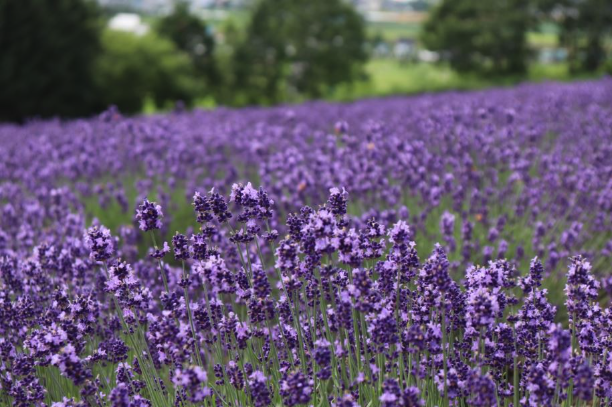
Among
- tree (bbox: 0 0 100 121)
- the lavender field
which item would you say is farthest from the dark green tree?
the lavender field

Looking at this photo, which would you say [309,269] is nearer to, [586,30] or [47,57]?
[47,57]

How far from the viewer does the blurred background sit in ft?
52.1

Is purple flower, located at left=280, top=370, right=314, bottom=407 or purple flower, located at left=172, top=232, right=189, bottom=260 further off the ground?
purple flower, located at left=172, top=232, right=189, bottom=260

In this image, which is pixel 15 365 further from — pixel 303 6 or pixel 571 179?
pixel 303 6

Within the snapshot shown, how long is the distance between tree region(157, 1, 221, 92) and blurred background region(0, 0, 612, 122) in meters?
0.04

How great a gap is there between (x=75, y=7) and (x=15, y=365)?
15.6 m

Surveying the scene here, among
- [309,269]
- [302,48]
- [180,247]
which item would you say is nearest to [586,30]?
[302,48]

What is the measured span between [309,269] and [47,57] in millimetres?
15315

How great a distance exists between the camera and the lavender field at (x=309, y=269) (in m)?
2.36

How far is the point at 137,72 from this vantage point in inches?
727

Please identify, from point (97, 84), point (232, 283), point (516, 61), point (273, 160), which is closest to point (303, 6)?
point (97, 84)

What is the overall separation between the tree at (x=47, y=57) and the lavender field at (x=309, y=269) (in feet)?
19.9

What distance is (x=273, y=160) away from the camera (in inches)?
227

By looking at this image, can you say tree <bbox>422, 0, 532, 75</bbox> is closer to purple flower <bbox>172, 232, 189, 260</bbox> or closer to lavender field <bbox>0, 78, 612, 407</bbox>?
lavender field <bbox>0, 78, 612, 407</bbox>
